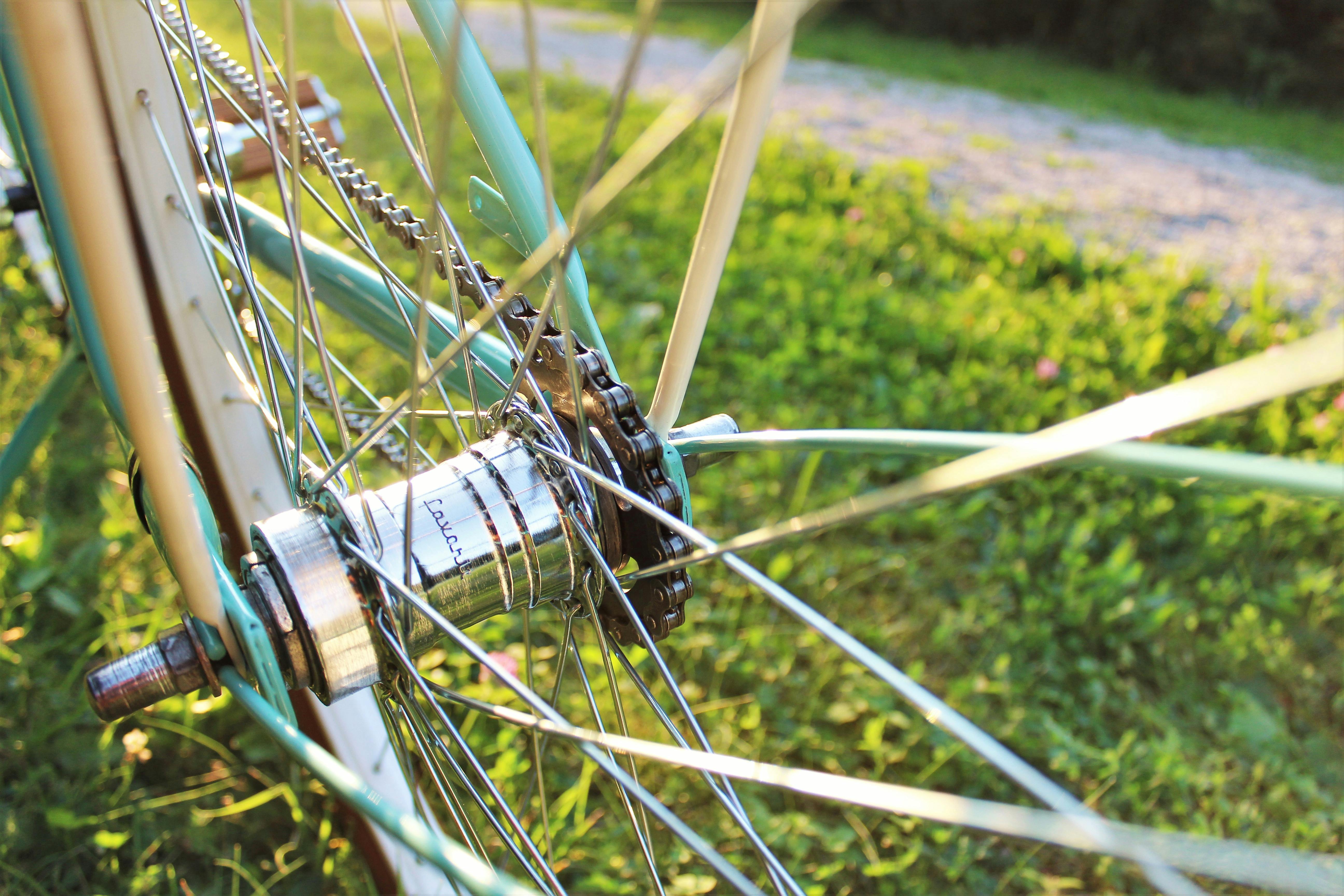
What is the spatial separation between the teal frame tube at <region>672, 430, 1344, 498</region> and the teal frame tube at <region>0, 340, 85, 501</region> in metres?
0.78

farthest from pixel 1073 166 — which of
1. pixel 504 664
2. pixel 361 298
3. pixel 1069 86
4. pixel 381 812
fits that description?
pixel 381 812

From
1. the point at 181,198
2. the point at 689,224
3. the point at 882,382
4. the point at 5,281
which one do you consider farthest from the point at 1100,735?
the point at 5,281

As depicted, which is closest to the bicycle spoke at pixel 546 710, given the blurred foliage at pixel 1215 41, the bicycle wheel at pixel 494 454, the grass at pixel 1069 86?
the bicycle wheel at pixel 494 454

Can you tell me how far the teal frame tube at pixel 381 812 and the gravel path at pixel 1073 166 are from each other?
2395mm

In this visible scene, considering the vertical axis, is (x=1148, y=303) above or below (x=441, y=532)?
below

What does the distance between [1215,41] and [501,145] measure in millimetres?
5968

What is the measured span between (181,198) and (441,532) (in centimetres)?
47

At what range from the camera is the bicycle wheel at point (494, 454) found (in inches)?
12.3

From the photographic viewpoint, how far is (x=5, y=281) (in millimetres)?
1658

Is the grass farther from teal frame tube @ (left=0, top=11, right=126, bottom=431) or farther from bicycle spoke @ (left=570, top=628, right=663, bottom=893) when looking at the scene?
bicycle spoke @ (left=570, top=628, right=663, bottom=893)

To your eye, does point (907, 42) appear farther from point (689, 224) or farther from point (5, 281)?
point (5, 281)

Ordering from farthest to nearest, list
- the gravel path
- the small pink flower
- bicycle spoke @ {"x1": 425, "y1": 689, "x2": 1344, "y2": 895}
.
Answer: the gravel path, the small pink flower, bicycle spoke @ {"x1": 425, "y1": 689, "x2": 1344, "y2": 895}

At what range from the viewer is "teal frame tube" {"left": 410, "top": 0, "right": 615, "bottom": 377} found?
561 mm

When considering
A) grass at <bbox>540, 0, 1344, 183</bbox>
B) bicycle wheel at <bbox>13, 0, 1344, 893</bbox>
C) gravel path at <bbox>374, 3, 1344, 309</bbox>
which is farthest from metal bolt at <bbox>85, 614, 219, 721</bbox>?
grass at <bbox>540, 0, 1344, 183</bbox>
